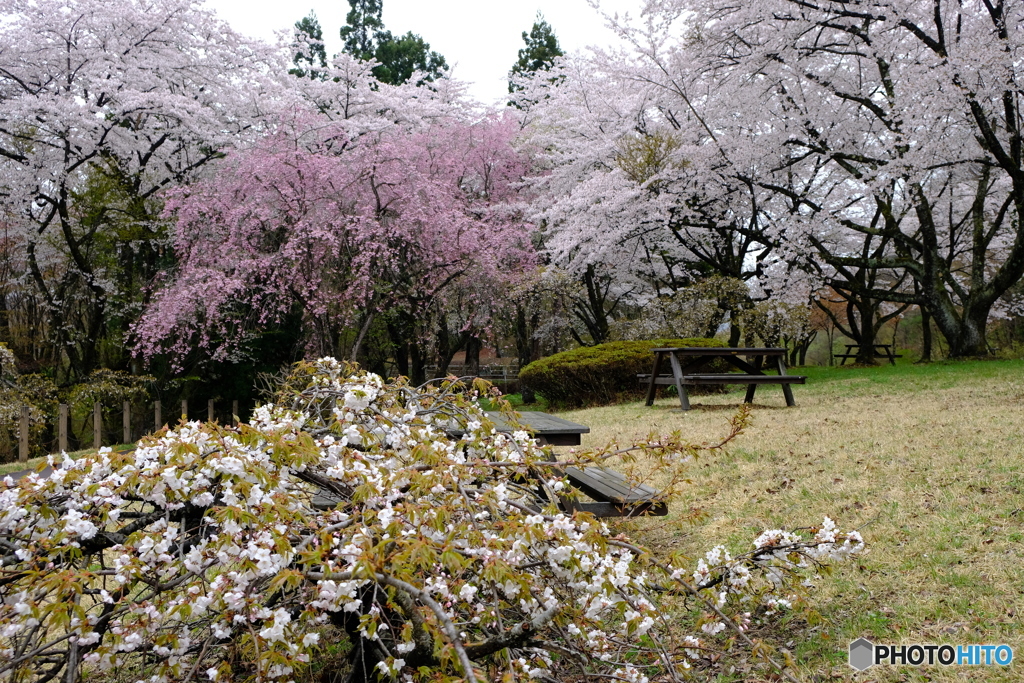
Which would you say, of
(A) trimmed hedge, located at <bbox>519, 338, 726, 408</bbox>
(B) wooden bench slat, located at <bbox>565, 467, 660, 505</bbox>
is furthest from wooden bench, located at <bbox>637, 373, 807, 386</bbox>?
(B) wooden bench slat, located at <bbox>565, 467, 660, 505</bbox>

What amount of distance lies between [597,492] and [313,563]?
6.57 feet

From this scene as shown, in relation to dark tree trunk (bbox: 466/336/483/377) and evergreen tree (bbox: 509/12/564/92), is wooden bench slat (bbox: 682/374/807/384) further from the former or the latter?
evergreen tree (bbox: 509/12/564/92)

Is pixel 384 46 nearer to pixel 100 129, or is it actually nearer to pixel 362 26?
pixel 362 26

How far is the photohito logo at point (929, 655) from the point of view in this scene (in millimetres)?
2311

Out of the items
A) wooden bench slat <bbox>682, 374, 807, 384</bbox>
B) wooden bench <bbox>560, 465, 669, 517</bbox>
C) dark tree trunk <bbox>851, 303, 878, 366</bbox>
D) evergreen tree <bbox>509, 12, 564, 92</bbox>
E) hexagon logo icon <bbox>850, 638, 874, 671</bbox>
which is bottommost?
hexagon logo icon <bbox>850, 638, 874, 671</bbox>

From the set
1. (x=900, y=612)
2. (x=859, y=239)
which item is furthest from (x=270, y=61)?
(x=900, y=612)

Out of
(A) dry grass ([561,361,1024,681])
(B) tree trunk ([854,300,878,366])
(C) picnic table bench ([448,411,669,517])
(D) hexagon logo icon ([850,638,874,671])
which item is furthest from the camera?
(B) tree trunk ([854,300,878,366])

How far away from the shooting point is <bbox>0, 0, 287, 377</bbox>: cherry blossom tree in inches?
463

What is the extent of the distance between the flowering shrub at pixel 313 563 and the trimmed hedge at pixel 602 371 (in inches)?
342

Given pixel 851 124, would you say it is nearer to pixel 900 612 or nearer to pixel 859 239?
pixel 859 239

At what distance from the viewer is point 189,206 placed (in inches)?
470

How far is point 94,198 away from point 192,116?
7.19 ft

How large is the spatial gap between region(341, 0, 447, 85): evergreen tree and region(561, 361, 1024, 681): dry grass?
24417 millimetres

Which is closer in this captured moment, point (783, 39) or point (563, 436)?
point (563, 436)
